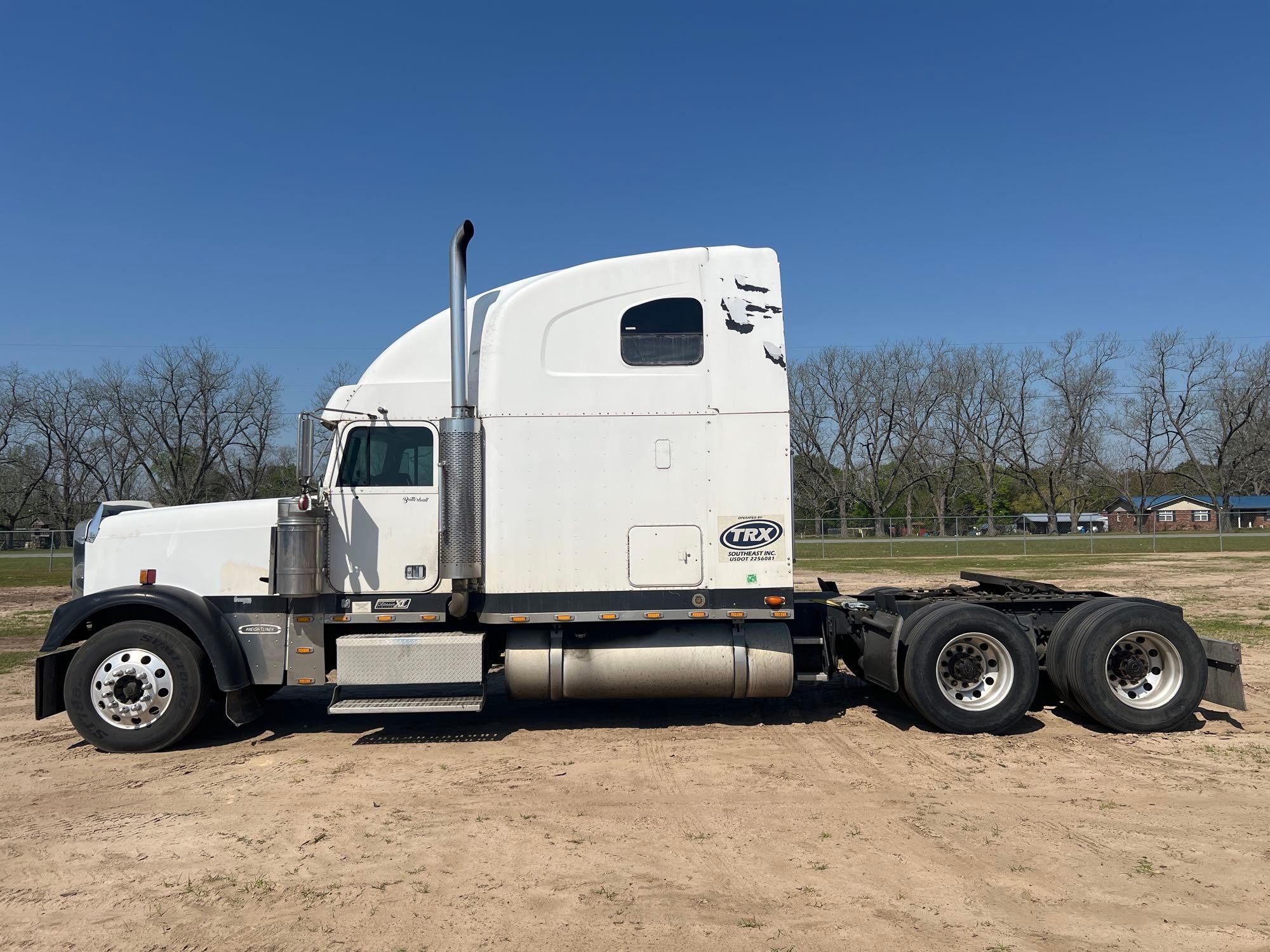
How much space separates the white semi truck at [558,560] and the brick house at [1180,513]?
41.6m

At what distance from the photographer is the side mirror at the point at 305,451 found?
22.2 ft

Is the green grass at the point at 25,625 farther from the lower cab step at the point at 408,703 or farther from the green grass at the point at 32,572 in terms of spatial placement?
the lower cab step at the point at 408,703

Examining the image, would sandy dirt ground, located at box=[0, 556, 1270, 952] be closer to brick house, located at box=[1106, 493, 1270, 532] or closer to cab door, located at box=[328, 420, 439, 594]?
cab door, located at box=[328, 420, 439, 594]

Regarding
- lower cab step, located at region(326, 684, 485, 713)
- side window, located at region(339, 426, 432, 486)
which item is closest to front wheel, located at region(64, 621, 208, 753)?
lower cab step, located at region(326, 684, 485, 713)

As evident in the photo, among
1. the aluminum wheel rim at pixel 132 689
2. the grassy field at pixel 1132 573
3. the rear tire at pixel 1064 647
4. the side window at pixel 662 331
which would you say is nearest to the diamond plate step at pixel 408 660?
the aluminum wheel rim at pixel 132 689

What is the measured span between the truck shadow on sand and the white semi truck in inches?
18.9

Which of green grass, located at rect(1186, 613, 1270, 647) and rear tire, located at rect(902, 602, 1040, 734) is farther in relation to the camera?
green grass, located at rect(1186, 613, 1270, 647)

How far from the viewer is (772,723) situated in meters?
7.56

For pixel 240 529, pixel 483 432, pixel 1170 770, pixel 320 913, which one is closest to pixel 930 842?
pixel 1170 770

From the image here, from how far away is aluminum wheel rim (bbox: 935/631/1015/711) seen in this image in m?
7.00

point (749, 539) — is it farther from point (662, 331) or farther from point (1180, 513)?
point (1180, 513)

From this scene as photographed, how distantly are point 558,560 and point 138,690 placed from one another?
3648 millimetres

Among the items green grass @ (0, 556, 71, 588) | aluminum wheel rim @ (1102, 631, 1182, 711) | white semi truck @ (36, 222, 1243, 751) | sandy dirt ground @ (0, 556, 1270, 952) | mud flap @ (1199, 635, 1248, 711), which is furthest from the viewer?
green grass @ (0, 556, 71, 588)

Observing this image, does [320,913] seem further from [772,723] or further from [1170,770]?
[1170,770]
